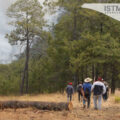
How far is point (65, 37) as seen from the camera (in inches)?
1043

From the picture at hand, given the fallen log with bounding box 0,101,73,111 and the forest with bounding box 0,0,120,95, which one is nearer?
the fallen log with bounding box 0,101,73,111

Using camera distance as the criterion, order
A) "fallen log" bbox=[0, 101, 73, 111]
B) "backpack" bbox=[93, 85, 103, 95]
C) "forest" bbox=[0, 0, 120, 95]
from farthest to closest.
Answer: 1. "forest" bbox=[0, 0, 120, 95]
2. "backpack" bbox=[93, 85, 103, 95]
3. "fallen log" bbox=[0, 101, 73, 111]

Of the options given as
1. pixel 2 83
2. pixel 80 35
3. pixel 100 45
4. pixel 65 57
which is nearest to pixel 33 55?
pixel 65 57

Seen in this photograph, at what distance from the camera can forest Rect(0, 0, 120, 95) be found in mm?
24844

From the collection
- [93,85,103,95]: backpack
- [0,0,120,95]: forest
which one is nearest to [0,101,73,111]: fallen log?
[93,85,103,95]: backpack

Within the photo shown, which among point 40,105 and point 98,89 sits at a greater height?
point 98,89

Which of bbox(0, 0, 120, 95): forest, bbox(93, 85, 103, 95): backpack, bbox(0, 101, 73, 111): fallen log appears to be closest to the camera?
bbox(0, 101, 73, 111): fallen log

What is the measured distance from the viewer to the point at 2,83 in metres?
41.7

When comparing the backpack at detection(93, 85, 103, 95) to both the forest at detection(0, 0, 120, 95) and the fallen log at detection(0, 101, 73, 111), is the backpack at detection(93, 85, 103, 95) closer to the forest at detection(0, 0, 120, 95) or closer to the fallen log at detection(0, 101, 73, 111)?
the fallen log at detection(0, 101, 73, 111)

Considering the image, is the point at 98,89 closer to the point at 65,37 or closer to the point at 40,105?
the point at 40,105

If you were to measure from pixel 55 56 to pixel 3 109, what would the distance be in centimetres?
1609

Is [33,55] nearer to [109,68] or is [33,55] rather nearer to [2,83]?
[109,68]

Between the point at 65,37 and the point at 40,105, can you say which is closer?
the point at 40,105

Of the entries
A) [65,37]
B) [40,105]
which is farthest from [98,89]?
[65,37]
